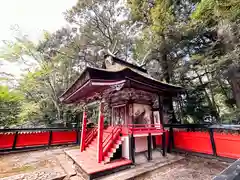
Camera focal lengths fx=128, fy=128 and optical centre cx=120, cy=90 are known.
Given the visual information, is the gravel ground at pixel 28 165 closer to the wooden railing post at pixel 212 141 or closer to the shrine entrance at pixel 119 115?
the shrine entrance at pixel 119 115

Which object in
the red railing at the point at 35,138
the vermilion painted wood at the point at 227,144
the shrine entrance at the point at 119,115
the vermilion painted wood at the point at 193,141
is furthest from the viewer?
the red railing at the point at 35,138

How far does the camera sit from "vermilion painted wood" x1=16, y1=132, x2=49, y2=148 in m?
6.35

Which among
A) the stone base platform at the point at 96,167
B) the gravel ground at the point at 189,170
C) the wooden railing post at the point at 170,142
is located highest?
the wooden railing post at the point at 170,142

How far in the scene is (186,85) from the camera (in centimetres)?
823

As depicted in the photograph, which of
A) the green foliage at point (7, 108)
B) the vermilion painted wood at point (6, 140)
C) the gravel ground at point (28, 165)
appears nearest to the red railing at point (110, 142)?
the gravel ground at point (28, 165)

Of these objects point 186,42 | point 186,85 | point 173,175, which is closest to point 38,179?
point 173,175

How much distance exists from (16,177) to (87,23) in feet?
36.6

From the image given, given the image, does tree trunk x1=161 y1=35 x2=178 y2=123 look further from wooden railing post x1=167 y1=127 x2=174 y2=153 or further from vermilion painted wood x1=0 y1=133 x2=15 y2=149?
vermilion painted wood x1=0 y1=133 x2=15 y2=149

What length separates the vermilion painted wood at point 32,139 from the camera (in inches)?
250

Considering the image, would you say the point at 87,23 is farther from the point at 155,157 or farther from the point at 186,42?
the point at 155,157

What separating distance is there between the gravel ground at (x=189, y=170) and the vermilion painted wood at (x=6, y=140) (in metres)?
6.21

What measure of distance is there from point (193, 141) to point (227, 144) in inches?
47.8

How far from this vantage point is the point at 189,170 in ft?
13.2

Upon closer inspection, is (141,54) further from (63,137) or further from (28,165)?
(28,165)
